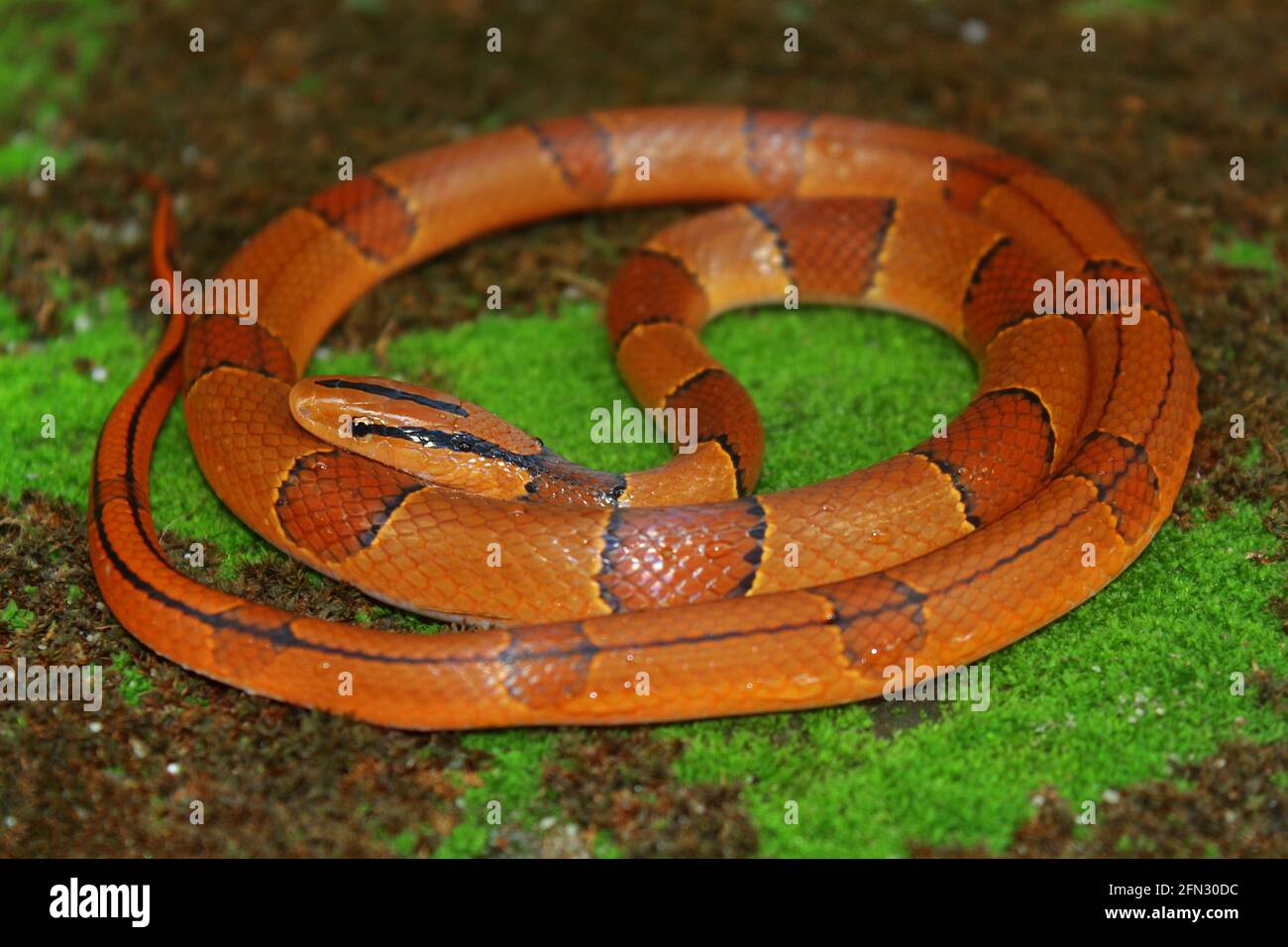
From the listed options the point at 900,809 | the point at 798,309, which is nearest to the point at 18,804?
the point at 900,809

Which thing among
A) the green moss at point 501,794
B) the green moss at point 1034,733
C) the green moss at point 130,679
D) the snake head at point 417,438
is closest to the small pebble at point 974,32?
the green moss at point 1034,733

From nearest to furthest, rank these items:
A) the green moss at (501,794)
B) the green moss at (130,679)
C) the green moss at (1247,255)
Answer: the green moss at (501,794) → the green moss at (130,679) → the green moss at (1247,255)

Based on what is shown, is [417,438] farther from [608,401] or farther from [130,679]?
[130,679]

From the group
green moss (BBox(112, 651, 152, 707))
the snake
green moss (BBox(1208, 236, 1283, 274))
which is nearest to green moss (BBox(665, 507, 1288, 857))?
the snake

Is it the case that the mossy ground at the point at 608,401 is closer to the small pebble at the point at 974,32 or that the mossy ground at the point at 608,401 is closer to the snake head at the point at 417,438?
the small pebble at the point at 974,32

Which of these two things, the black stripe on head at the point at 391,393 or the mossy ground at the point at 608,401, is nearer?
the mossy ground at the point at 608,401

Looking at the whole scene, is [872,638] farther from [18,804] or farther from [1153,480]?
[18,804]

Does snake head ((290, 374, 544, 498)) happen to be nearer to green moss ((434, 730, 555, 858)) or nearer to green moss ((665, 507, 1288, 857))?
green moss ((434, 730, 555, 858))
